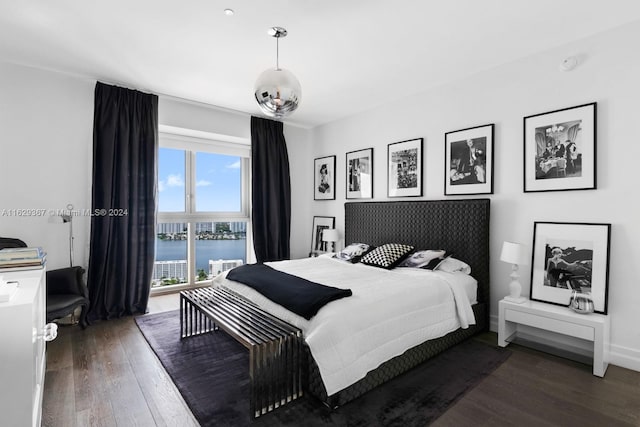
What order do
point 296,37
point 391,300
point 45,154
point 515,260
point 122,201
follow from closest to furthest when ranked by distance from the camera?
point 391,300 < point 296,37 < point 515,260 < point 45,154 < point 122,201

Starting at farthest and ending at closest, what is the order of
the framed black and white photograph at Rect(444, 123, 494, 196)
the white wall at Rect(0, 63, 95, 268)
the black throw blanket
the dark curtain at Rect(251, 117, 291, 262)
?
the dark curtain at Rect(251, 117, 291, 262), the framed black and white photograph at Rect(444, 123, 494, 196), the white wall at Rect(0, 63, 95, 268), the black throw blanket

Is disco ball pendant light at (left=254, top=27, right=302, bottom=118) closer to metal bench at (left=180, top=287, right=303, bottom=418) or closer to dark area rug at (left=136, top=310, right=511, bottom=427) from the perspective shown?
metal bench at (left=180, top=287, right=303, bottom=418)

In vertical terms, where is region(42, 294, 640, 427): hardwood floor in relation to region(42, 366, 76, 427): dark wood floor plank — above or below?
below

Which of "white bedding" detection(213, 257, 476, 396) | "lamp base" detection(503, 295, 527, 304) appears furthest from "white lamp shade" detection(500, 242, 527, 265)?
"white bedding" detection(213, 257, 476, 396)

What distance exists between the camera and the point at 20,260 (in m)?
1.91

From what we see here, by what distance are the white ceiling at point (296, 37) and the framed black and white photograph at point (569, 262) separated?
161 centimetres

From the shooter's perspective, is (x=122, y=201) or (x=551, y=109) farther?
(x=122, y=201)

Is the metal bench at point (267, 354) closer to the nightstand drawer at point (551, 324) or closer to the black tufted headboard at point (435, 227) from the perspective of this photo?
the nightstand drawer at point (551, 324)

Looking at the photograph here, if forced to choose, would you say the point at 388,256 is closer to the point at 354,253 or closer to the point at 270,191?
the point at 354,253

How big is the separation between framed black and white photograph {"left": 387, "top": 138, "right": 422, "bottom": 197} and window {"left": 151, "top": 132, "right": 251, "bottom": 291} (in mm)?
2361

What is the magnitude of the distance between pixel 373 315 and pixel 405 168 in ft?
7.64

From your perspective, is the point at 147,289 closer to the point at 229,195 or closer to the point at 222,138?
the point at 229,195

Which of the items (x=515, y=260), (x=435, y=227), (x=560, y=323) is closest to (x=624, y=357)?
(x=560, y=323)

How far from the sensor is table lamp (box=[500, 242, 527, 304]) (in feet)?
9.01
